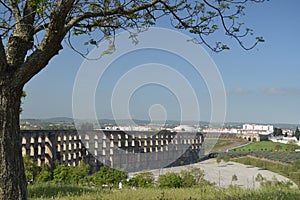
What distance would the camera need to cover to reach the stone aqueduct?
1819 cm

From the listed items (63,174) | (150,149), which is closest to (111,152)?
(150,149)

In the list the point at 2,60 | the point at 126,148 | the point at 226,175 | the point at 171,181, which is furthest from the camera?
the point at 126,148

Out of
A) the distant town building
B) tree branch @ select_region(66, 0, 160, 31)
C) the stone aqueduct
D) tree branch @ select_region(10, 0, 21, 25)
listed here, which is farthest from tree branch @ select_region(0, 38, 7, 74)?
the distant town building

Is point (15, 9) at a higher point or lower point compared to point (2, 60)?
higher

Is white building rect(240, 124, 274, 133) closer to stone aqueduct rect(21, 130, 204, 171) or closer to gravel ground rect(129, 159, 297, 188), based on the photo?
gravel ground rect(129, 159, 297, 188)

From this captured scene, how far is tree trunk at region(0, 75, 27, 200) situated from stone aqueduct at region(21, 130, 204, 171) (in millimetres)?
14844

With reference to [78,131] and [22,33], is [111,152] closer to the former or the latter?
[78,131]

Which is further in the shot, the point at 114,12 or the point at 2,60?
the point at 114,12

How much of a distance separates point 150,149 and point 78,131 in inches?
177

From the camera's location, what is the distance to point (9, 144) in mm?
2711

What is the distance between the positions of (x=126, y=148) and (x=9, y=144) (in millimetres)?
17942

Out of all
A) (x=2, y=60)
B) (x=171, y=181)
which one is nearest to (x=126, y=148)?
(x=171, y=181)

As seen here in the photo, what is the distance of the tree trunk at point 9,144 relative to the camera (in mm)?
2682

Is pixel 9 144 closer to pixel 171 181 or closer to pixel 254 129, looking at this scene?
pixel 171 181
